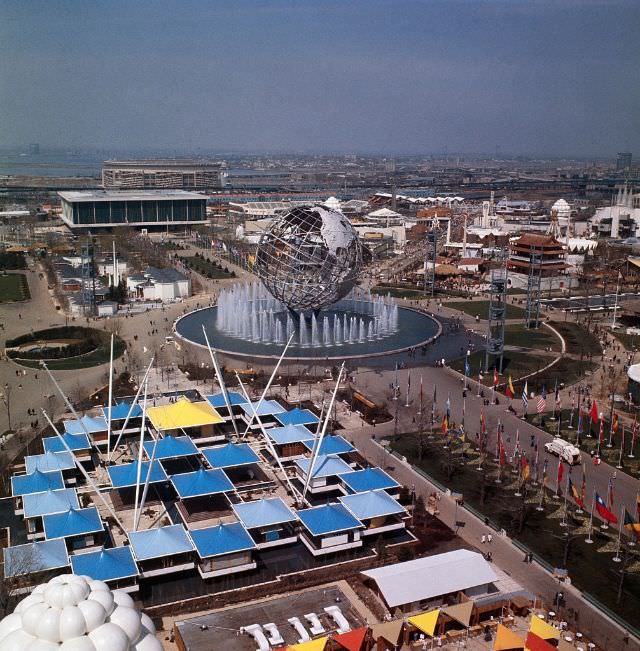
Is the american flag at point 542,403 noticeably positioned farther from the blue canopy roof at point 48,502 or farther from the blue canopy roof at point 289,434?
the blue canopy roof at point 48,502

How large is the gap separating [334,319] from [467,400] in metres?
16.4

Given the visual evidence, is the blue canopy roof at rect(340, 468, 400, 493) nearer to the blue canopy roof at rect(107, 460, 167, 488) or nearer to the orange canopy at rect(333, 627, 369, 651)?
the blue canopy roof at rect(107, 460, 167, 488)

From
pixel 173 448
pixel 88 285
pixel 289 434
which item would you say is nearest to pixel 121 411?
pixel 173 448

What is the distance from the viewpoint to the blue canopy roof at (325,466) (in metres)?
28.5

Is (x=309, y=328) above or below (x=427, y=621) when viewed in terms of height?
above

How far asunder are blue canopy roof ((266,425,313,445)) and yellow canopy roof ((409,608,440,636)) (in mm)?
12112

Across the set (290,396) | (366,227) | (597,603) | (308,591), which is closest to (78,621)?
(308,591)

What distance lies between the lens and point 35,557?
73.0 feet

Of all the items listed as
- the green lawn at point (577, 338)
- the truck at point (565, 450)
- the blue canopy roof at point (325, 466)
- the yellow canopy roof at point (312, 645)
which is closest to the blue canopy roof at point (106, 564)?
the yellow canopy roof at point (312, 645)

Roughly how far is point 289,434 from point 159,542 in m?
9.55

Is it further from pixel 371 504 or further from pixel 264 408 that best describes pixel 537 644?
pixel 264 408

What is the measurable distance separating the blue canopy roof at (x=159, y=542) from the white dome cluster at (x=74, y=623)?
12.1 metres

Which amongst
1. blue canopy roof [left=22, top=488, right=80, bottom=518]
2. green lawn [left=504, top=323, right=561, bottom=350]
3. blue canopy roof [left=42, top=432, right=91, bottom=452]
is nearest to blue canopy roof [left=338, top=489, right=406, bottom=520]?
blue canopy roof [left=22, top=488, right=80, bottom=518]

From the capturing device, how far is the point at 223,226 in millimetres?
105500
